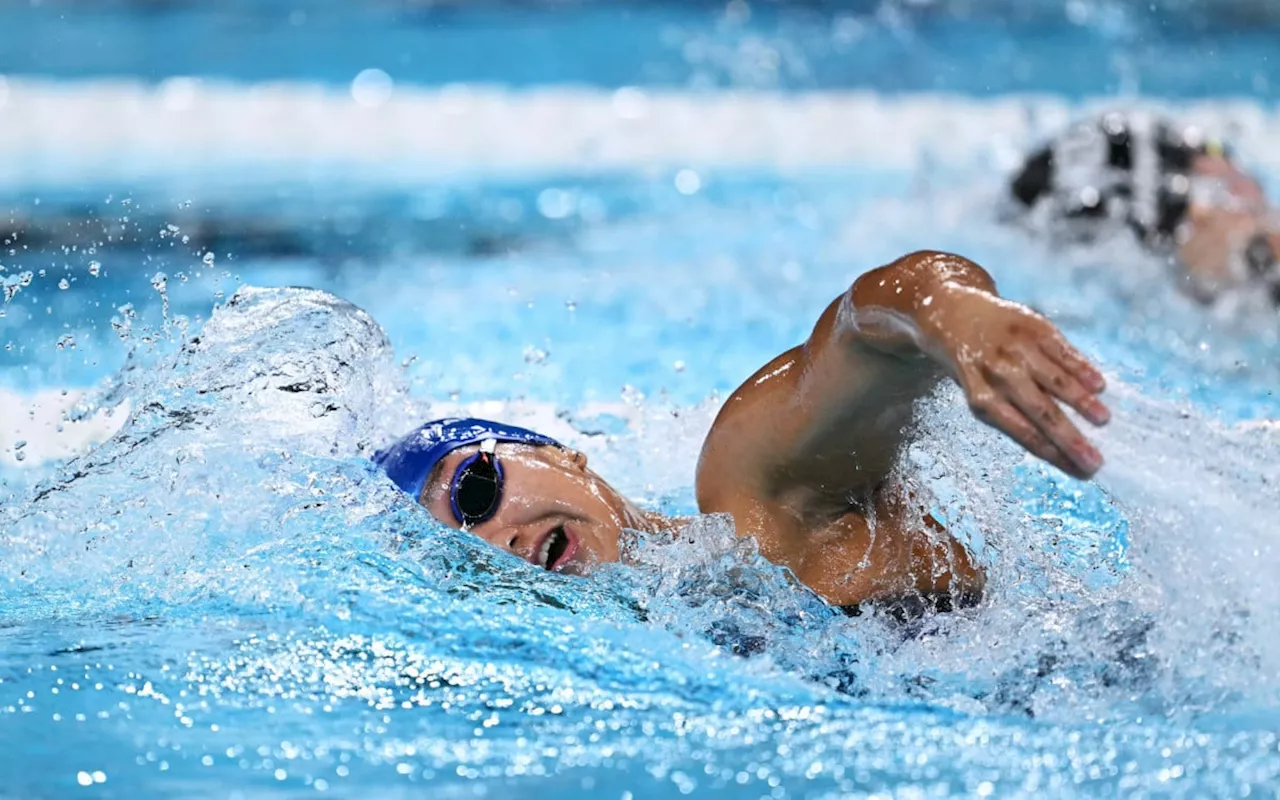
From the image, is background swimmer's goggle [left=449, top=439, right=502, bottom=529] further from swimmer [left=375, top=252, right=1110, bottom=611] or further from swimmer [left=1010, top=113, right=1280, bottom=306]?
swimmer [left=1010, top=113, right=1280, bottom=306]

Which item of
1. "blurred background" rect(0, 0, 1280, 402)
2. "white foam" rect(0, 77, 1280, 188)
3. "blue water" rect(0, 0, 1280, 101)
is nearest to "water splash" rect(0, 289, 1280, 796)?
"blurred background" rect(0, 0, 1280, 402)

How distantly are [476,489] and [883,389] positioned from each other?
0.49m

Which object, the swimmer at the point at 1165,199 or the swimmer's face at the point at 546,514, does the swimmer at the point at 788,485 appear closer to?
the swimmer's face at the point at 546,514

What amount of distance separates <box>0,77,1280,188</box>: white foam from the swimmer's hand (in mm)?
3587

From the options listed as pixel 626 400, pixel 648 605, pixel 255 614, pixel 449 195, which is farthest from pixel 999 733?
pixel 449 195

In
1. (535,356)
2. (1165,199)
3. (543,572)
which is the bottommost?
(543,572)

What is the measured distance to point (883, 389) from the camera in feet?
4.91

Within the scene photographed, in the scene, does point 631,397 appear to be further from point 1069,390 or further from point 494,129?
point 494,129

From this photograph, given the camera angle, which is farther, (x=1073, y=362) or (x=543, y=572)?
(x=543, y=572)

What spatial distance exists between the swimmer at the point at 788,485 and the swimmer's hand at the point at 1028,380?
258mm

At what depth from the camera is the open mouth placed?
5.55ft

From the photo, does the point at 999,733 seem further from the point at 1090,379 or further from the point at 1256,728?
the point at 1090,379

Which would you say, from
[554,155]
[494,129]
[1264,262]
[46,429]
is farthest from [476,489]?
[494,129]

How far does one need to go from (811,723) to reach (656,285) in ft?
7.93
